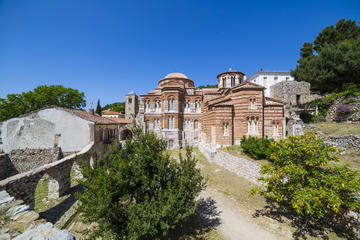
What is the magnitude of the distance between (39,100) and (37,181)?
2122cm

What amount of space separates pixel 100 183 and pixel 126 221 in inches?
55.5

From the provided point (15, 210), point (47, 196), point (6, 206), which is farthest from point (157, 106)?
point (15, 210)

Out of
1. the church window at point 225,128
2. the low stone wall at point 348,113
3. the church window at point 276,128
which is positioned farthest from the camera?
the church window at point 225,128

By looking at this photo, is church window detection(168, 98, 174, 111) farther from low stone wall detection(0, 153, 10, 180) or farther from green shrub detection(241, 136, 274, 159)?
low stone wall detection(0, 153, 10, 180)

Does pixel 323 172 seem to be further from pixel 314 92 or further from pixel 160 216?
pixel 314 92

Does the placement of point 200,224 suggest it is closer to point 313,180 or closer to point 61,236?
point 313,180

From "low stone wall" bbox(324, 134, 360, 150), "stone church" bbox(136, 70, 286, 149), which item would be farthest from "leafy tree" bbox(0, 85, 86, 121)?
"low stone wall" bbox(324, 134, 360, 150)

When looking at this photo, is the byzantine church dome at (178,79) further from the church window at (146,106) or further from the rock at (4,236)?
the rock at (4,236)

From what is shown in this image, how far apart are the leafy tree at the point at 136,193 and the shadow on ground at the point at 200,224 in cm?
95

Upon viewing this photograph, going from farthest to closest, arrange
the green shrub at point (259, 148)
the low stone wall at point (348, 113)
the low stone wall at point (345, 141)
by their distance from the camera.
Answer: the low stone wall at point (348, 113) → the green shrub at point (259, 148) → the low stone wall at point (345, 141)

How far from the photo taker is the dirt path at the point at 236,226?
609 cm

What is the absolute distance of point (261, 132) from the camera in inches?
655

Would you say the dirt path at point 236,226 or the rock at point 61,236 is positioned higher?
the rock at point 61,236

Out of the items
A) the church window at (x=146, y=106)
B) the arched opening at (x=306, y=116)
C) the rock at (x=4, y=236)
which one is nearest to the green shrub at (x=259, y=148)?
the rock at (x=4, y=236)
